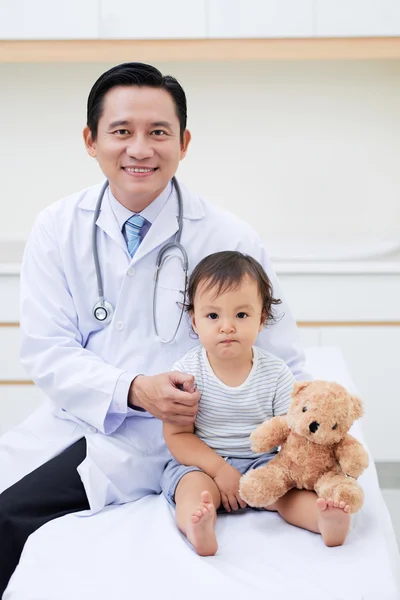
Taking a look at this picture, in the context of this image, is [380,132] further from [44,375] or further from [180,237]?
[44,375]

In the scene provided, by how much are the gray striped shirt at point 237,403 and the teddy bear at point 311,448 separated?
80mm

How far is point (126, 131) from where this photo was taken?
1.72 m

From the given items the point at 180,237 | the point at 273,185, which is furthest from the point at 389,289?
the point at 180,237

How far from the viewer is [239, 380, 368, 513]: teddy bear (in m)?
1.42

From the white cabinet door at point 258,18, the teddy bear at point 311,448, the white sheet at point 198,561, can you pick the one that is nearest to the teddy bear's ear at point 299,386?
the teddy bear at point 311,448

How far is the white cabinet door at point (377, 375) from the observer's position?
3041mm

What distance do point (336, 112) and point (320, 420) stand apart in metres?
2.33

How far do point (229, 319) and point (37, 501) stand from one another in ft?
1.66

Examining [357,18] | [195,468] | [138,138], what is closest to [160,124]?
[138,138]

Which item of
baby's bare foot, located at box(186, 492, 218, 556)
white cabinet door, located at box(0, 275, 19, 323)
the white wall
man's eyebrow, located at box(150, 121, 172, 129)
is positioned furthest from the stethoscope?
the white wall

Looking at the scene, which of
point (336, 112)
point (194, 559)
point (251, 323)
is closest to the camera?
point (194, 559)

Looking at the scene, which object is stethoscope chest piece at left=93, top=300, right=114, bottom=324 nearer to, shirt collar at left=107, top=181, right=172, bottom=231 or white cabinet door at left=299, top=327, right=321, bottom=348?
shirt collar at left=107, top=181, right=172, bottom=231

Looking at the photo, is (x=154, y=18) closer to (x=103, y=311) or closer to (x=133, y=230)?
(x=133, y=230)

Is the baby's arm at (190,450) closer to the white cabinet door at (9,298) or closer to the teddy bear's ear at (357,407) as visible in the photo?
the teddy bear's ear at (357,407)
